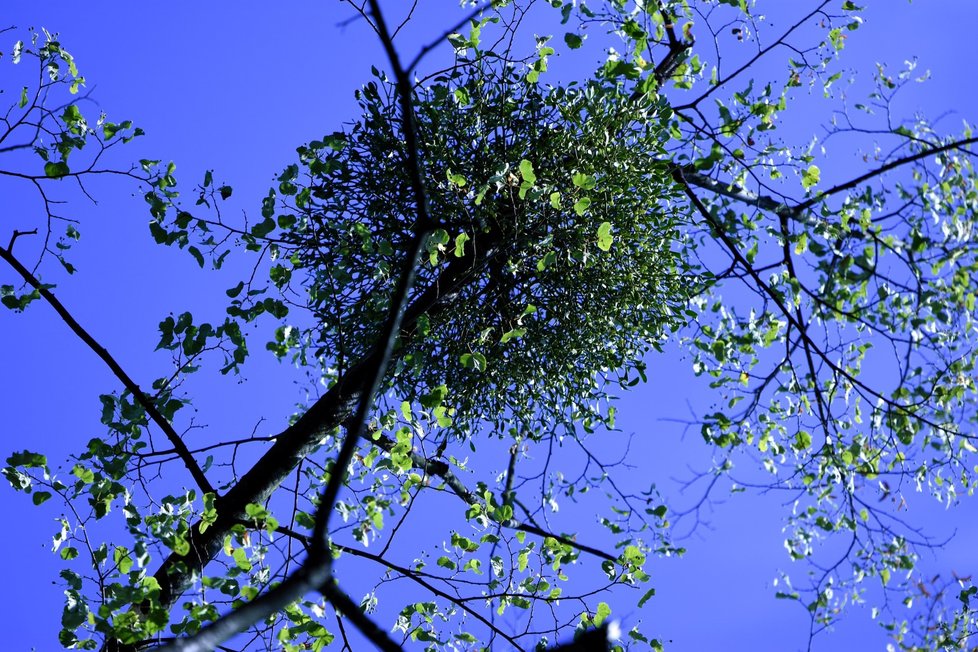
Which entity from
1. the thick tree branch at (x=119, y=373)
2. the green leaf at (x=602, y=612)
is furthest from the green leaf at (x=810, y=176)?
the thick tree branch at (x=119, y=373)

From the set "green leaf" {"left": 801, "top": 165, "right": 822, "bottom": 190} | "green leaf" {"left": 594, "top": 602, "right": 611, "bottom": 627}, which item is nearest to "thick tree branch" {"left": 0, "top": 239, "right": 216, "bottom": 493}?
"green leaf" {"left": 594, "top": 602, "right": 611, "bottom": 627}

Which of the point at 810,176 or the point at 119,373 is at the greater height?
the point at 810,176

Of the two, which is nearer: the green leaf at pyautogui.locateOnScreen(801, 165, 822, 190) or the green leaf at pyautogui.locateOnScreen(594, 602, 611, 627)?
the green leaf at pyautogui.locateOnScreen(594, 602, 611, 627)

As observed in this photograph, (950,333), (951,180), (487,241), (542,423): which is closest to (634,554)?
(542,423)

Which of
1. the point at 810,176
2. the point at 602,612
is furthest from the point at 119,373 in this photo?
the point at 810,176

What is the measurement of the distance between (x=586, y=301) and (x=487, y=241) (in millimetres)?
567

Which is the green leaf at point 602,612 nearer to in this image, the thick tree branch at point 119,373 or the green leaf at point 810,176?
the thick tree branch at point 119,373

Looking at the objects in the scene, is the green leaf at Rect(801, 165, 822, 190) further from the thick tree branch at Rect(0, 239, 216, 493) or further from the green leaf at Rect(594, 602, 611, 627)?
the thick tree branch at Rect(0, 239, 216, 493)

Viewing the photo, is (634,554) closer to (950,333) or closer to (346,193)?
(346,193)

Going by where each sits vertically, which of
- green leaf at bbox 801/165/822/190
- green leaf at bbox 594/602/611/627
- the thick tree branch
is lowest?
green leaf at bbox 594/602/611/627

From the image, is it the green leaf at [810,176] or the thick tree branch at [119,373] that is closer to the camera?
the thick tree branch at [119,373]

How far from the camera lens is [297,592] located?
1093mm

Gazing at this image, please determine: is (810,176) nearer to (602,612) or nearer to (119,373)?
(602,612)

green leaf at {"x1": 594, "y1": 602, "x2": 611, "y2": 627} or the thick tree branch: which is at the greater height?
the thick tree branch
